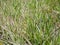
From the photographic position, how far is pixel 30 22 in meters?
2.00

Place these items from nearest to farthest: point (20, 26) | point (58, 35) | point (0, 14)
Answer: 1. point (58, 35)
2. point (20, 26)
3. point (0, 14)

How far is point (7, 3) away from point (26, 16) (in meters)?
0.31

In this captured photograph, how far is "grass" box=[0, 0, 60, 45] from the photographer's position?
1892 millimetres

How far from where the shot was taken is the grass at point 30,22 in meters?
1.89

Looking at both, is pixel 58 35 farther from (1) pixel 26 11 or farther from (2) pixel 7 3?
(2) pixel 7 3

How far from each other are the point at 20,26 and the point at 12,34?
0.10m

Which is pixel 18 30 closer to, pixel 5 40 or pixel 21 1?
pixel 5 40

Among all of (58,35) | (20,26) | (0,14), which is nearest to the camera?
(58,35)

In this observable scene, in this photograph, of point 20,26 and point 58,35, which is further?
point 20,26

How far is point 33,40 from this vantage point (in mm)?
1914

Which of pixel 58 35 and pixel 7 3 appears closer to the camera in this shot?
pixel 58 35

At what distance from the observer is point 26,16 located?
206 centimetres

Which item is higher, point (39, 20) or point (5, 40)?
point (39, 20)

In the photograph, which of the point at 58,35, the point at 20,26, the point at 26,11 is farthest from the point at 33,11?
the point at 58,35
